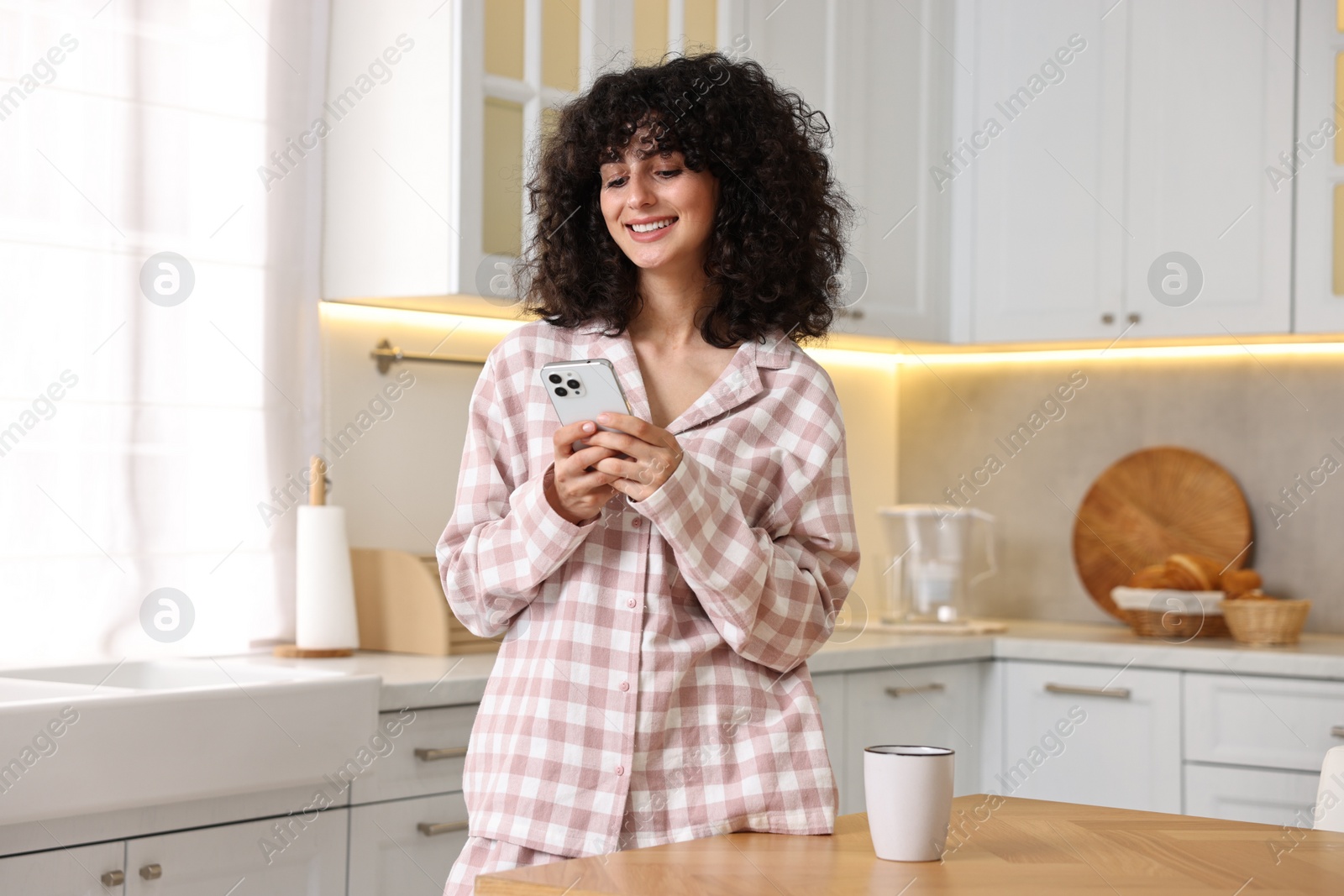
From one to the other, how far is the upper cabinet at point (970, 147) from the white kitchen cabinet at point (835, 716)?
81cm

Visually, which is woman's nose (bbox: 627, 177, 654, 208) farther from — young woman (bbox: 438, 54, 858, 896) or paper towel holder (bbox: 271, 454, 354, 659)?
paper towel holder (bbox: 271, 454, 354, 659)

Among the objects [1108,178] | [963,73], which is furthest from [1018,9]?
[1108,178]

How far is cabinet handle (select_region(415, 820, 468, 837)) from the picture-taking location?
1960mm

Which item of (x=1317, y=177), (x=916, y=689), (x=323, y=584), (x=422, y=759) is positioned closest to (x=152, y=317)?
(x=323, y=584)

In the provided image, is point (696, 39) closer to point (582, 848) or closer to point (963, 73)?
point (963, 73)

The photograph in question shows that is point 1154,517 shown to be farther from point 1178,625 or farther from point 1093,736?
point 1093,736

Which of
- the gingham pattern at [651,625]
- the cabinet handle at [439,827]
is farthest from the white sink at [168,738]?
the gingham pattern at [651,625]

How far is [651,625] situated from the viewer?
3.79 feet

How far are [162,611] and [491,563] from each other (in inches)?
50.7

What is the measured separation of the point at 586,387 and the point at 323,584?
1.34 meters

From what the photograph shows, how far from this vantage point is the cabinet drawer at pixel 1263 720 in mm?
2545

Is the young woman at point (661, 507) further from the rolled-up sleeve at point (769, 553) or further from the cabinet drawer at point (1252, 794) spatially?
the cabinet drawer at point (1252, 794)

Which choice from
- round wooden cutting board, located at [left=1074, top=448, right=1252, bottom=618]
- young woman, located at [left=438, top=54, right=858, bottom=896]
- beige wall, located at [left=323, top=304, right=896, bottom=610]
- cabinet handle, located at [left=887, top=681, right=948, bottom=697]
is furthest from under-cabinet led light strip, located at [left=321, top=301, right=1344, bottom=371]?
young woman, located at [left=438, top=54, right=858, bottom=896]

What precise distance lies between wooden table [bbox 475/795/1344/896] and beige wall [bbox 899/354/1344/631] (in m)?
2.14
